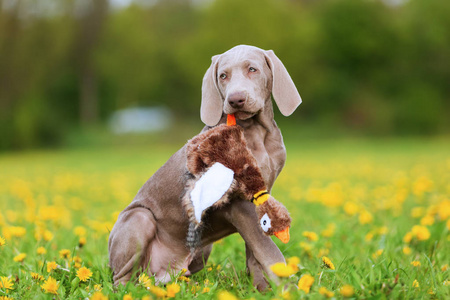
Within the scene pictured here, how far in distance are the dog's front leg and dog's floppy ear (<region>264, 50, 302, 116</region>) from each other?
24.3 inches

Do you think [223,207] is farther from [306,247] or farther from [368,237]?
[368,237]

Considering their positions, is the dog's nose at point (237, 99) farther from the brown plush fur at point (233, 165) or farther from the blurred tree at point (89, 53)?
the blurred tree at point (89, 53)

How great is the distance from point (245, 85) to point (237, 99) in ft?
0.43

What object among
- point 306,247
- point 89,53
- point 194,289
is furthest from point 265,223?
point 89,53

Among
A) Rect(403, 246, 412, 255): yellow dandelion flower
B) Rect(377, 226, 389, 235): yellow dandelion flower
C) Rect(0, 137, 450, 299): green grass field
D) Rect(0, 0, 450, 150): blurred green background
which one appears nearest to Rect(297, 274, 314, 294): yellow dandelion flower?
Rect(0, 137, 450, 299): green grass field

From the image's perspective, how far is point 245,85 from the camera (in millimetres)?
2617

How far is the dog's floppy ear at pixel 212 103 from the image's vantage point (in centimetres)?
281

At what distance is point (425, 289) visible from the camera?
2.40 meters

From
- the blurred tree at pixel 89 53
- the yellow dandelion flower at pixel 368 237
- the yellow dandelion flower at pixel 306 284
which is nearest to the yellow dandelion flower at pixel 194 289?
the yellow dandelion flower at pixel 306 284

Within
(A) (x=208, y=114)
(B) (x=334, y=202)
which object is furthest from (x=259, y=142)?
(B) (x=334, y=202)

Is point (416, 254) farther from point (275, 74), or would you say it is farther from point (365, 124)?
point (365, 124)

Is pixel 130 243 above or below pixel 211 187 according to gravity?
below

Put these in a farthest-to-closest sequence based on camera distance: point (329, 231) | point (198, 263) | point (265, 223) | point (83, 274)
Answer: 1. point (329, 231)
2. point (198, 263)
3. point (83, 274)
4. point (265, 223)

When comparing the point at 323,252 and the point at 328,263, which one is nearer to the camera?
the point at 328,263
